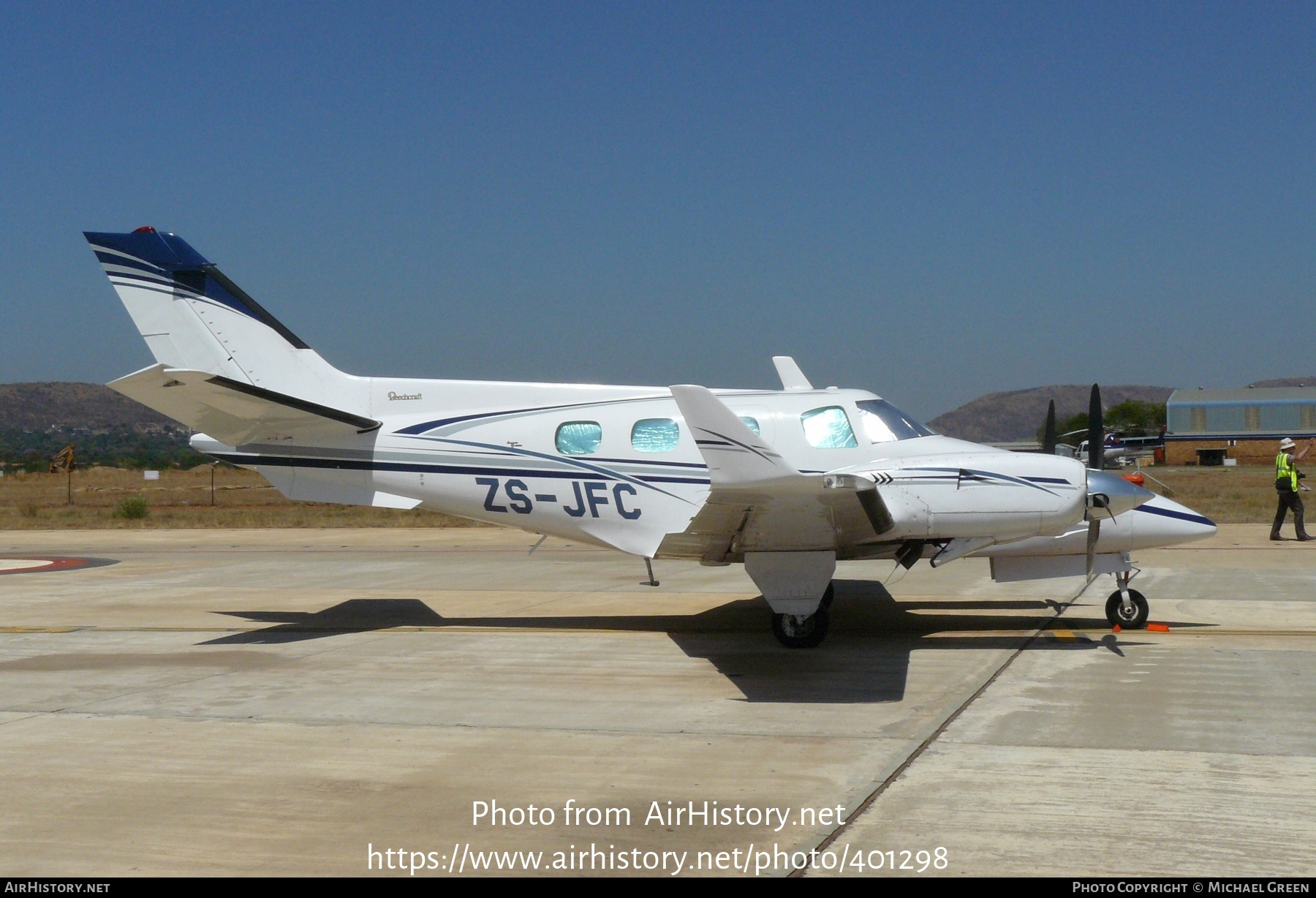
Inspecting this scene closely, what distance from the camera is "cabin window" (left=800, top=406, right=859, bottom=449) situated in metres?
11.1

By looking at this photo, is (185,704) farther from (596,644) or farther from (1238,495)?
(1238,495)

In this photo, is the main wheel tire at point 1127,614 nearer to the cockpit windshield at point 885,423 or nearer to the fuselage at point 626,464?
the fuselage at point 626,464

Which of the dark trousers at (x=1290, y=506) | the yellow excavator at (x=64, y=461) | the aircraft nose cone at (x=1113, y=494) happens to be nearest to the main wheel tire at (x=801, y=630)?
the aircraft nose cone at (x=1113, y=494)

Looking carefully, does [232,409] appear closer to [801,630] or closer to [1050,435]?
[801,630]

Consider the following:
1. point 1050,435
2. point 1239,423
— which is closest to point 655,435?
point 1050,435

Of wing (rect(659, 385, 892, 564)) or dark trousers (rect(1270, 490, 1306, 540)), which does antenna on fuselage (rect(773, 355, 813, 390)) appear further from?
dark trousers (rect(1270, 490, 1306, 540))

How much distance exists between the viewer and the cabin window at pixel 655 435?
1148 centimetres

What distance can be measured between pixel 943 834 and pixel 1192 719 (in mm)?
3345

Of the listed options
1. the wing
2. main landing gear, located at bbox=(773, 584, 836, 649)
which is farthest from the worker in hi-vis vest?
main landing gear, located at bbox=(773, 584, 836, 649)

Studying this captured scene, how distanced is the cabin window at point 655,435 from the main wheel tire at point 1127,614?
5015 millimetres

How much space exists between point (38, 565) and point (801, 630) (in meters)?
17.1

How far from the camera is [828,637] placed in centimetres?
1134

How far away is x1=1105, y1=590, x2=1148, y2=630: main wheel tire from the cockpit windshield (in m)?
2.77

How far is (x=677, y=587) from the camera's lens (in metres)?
16.1
